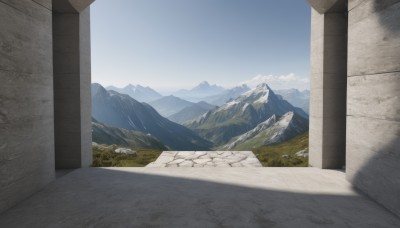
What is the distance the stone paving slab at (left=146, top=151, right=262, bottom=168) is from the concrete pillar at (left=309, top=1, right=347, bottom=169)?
2.57 meters

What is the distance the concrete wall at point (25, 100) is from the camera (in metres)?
4.59

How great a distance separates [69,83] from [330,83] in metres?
9.13

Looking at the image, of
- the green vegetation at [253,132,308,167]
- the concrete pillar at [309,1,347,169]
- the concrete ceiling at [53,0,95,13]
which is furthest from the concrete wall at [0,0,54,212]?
the green vegetation at [253,132,308,167]

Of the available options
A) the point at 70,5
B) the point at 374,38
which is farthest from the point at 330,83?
the point at 70,5

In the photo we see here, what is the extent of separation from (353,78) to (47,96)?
27.8 ft

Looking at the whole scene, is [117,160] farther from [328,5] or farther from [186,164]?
[328,5]

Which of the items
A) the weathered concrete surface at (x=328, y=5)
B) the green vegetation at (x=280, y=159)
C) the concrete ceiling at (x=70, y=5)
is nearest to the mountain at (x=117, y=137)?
the green vegetation at (x=280, y=159)

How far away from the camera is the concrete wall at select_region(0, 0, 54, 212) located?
459cm

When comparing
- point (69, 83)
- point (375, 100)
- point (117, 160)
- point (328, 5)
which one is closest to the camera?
point (375, 100)

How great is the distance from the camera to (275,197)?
5.17 m

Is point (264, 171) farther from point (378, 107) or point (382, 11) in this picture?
point (382, 11)

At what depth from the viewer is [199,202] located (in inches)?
193

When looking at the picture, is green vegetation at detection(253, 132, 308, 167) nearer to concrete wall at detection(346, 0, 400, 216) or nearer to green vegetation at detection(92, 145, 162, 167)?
concrete wall at detection(346, 0, 400, 216)

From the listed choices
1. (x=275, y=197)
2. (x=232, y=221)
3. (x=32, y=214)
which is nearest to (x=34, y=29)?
(x=32, y=214)
